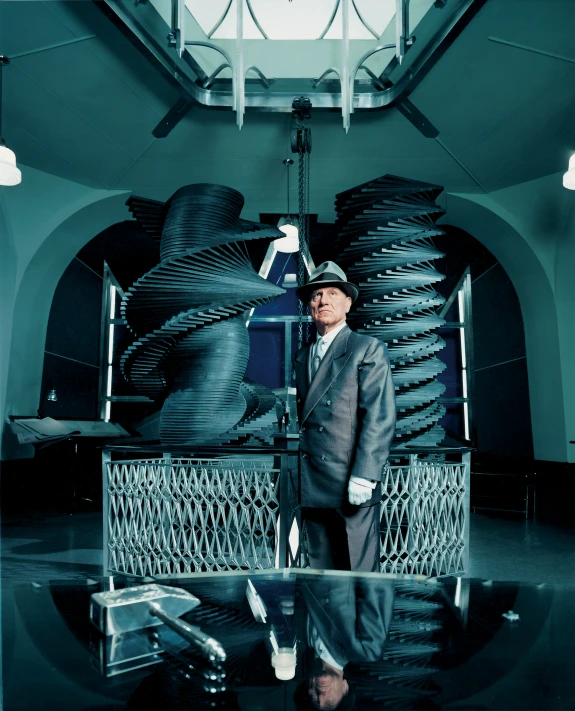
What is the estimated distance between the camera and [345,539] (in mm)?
2133

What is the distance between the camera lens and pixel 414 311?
4375 mm

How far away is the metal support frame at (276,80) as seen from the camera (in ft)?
14.1

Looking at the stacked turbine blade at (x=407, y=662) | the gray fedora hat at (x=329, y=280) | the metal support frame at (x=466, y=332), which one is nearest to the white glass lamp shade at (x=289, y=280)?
the metal support frame at (x=466, y=332)

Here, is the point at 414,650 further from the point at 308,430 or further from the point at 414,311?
the point at 414,311

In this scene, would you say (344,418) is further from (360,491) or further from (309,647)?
(309,647)

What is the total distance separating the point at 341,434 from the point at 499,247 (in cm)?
649

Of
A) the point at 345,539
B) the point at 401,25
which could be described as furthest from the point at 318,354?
the point at 401,25

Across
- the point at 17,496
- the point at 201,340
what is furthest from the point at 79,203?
the point at 201,340

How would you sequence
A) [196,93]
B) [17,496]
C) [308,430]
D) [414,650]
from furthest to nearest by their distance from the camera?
[17,496] → [196,93] → [308,430] → [414,650]

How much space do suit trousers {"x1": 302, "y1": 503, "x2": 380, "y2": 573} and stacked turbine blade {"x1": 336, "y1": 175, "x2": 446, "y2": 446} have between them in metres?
2.21

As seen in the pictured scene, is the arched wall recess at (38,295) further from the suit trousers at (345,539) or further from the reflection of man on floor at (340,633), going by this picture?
the reflection of man on floor at (340,633)

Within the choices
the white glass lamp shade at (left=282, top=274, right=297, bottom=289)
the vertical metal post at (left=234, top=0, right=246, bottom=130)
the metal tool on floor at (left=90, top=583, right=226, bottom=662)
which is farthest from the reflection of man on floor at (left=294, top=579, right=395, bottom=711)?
the white glass lamp shade at (left=282, top=274, right=297, bottom=289)

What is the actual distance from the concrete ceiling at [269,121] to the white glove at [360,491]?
3.91 metres

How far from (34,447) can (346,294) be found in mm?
5938
